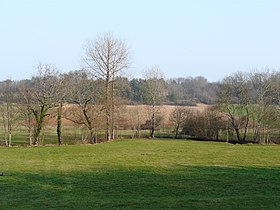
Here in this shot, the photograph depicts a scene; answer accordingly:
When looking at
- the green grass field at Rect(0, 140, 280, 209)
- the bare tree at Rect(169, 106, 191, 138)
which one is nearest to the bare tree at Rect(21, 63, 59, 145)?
the green grass field at Rect(0, 140, 280, 209)

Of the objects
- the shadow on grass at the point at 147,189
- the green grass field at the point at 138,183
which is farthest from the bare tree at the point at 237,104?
the shadow on grass at the point at 147,189

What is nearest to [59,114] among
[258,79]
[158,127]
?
[158,127]

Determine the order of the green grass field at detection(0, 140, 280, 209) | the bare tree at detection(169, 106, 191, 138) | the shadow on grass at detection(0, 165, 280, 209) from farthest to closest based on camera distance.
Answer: the bare tree at detection(169, 106, 191, 138)
the green grass field at detection(0, 140, 280, 209)
the shadow on grass at detection(0, 165, 280, 209)

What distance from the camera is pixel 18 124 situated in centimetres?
3816

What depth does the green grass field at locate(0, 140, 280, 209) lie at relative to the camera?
10.3 metres

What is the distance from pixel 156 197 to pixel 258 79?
1668 inches

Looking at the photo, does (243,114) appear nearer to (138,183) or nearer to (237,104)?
(237,104)

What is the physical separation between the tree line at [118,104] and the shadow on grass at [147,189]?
19.7 m

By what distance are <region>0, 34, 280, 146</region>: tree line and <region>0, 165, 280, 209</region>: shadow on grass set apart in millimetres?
19667

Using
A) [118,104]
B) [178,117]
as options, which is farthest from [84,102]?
[178,117]

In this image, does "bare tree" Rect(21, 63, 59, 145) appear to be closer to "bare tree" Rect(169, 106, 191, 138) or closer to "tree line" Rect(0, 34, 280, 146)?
"tree line" Rect(0, 34, 280, 146)

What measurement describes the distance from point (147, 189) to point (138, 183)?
113 cm

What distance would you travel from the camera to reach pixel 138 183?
14023 mm

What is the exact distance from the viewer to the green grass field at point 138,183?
10.3m
